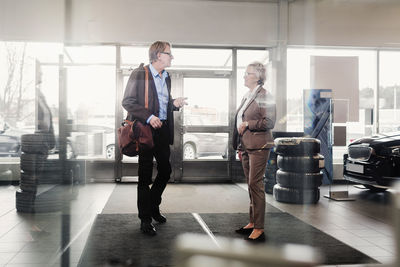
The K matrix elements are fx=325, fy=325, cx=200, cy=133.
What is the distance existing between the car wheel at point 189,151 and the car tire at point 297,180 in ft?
3.30

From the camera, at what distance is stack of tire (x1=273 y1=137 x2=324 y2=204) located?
2355 millimetres

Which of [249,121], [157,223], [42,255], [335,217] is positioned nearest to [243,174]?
[249,121]

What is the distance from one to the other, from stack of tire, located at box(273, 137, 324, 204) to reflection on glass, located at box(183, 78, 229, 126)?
829 millimetres

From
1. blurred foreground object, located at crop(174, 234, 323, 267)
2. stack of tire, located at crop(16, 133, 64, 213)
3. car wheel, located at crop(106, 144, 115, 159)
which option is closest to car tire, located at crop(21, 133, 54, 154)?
stack of tire, located at crop(16, 133, 64, 213)

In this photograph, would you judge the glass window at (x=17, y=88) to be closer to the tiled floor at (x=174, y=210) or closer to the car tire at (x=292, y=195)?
the tiled floor at (x=174, y=210)

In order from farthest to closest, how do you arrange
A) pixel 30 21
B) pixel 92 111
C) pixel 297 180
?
pixel 297 180
pixel 92 111
pixel 30 21

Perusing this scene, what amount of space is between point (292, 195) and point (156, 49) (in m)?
1.51

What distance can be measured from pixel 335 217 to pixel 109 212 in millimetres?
1404

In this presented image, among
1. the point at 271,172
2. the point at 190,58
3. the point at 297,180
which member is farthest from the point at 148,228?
the point at 297,180

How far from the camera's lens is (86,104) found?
54.6 inches

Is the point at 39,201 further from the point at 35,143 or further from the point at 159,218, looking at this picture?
the point at 159,218

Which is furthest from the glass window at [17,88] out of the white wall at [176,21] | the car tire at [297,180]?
the car tire at [297,180]

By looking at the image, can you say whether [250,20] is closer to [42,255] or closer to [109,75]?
[109,75]

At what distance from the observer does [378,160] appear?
3.86 feet
